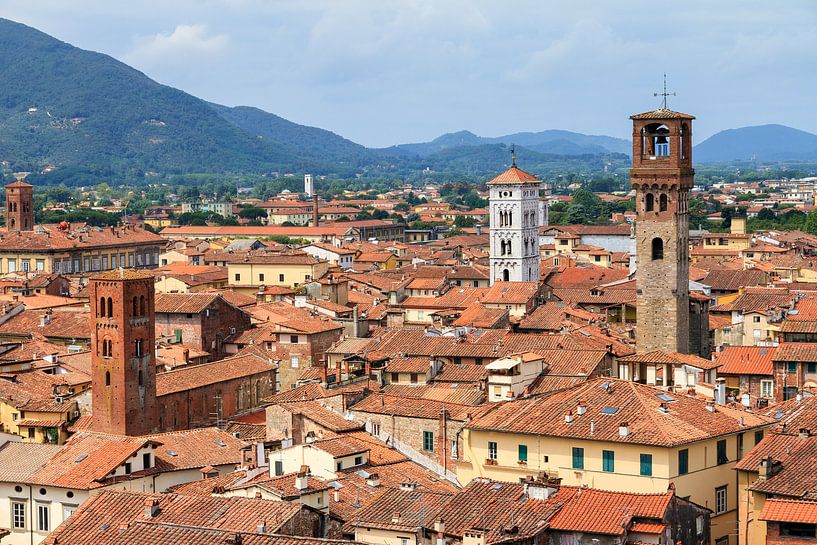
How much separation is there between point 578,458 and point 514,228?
6316 centimetres

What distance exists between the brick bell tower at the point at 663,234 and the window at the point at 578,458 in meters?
22.4

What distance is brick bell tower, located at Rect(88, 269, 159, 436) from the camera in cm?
4822

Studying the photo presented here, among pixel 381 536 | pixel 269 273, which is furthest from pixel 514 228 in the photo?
pixel 381 536

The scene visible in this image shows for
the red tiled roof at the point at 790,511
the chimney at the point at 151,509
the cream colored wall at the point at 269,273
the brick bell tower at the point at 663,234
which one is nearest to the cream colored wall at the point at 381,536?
the chimney at the point at 151,509

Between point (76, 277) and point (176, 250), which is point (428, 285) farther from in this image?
point (176, 250)

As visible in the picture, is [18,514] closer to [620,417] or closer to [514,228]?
[620,417]

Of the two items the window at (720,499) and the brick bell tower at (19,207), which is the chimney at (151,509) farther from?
the brick bell tower at (19,207)

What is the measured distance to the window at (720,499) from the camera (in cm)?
3406

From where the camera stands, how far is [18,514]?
37188 millimetres

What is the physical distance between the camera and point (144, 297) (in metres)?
50.4

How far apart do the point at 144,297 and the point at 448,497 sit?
2236 centimetres

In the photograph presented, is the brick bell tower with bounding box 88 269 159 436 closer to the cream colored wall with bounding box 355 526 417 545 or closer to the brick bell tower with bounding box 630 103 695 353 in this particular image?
the brick bell tower with bounding box 630 103 695 353

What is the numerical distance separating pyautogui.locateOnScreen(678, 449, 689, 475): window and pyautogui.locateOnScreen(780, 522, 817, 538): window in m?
6.64

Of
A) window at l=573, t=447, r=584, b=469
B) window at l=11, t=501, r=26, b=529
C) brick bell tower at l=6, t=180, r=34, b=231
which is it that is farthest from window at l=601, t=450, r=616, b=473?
brick bell tower at l=6, t=180, r=34, b=231
